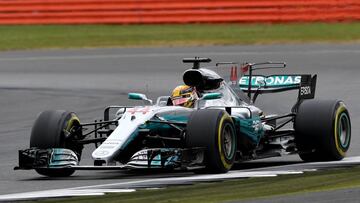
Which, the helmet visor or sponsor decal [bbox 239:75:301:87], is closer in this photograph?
the helmet visor

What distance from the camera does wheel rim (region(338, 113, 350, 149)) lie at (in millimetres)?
13688

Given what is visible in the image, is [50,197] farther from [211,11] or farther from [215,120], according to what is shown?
[211,11]

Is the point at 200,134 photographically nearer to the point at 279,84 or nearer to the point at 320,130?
the point at 320,130

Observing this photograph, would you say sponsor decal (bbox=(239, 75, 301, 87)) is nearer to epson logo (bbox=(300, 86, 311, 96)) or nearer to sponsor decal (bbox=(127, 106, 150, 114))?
epson logo (bbox=(300, 86, 311, 96))

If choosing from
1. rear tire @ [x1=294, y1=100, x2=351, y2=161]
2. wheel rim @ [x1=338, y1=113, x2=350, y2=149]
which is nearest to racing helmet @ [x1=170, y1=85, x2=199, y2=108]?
rear tire @ [x1=294, y1=100, x2=351, y2=161]

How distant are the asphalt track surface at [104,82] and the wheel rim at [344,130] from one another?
529 millimetres

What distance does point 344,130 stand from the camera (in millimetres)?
13844

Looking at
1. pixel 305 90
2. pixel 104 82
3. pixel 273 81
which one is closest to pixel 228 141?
pixel 305 90

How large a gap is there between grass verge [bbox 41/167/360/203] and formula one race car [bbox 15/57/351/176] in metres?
1.06

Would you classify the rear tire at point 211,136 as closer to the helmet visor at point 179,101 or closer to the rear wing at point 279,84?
the helmet visor at point 179,101

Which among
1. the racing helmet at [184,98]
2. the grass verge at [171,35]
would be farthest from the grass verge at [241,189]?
the grass verge at [171,35]

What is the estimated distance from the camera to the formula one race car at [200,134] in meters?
12.0

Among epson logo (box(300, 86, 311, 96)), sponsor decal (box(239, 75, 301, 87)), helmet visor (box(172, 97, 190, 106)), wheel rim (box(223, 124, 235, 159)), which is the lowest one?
wheel rim (box(223, 124, 235, 159))

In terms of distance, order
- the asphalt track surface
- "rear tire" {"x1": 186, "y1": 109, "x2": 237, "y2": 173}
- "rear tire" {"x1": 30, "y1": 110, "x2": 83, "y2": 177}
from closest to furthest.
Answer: "rear tire" {"x1": 186, "y1": 109, "x2": 237, "y2": 173} < "rear tire" {"x1": 30, "y1": 110, "x2": 83, "y2": 177} < the asphalt track surface
